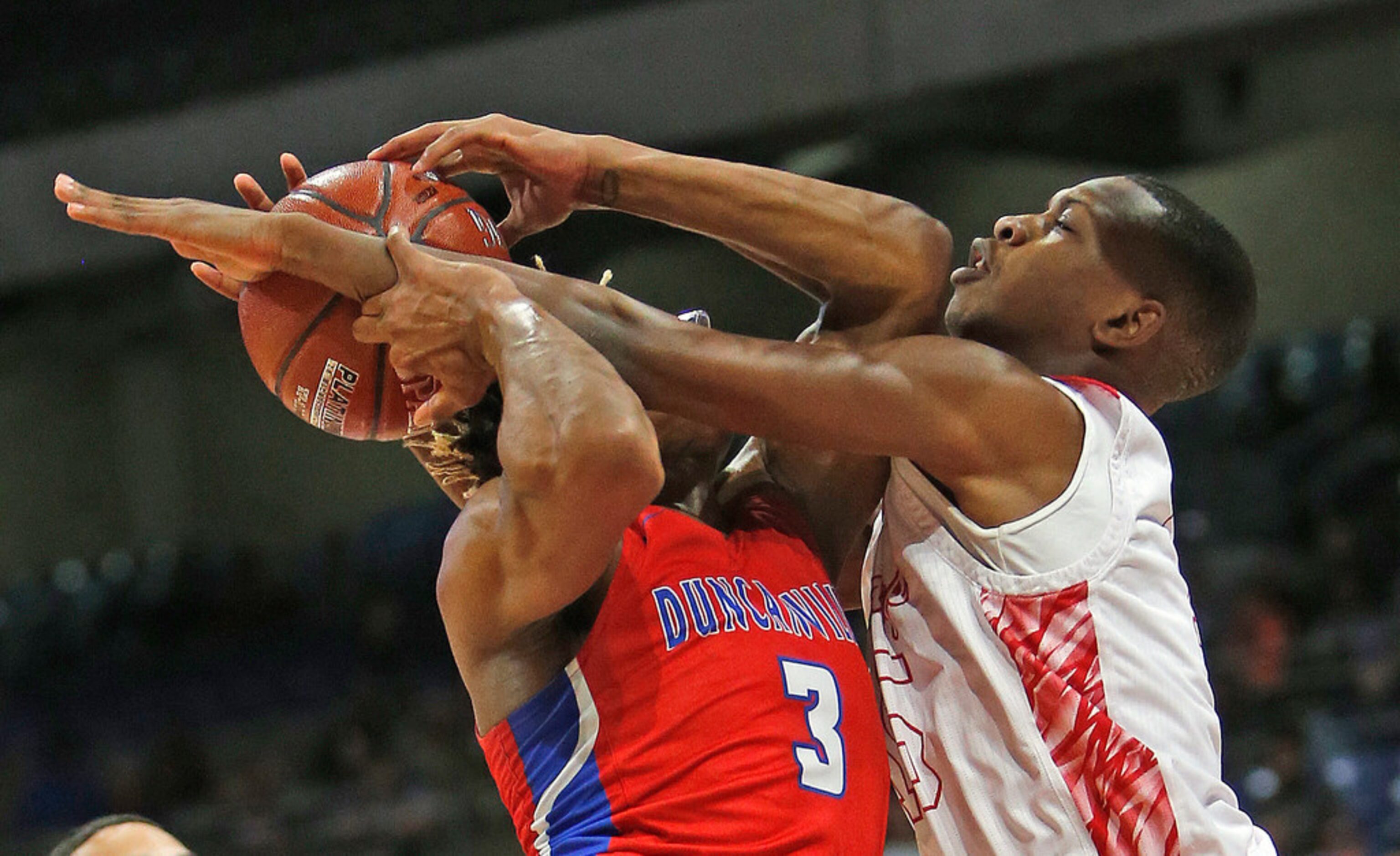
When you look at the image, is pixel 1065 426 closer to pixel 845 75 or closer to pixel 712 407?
pixel 712 407

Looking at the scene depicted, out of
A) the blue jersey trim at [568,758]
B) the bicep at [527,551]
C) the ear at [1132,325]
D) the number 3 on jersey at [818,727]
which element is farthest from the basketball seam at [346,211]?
the ear at [1132,325]

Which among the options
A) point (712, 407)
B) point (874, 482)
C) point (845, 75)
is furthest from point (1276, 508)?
point (712, 407)

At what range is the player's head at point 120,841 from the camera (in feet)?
10.6

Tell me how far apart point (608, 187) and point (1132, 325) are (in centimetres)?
93

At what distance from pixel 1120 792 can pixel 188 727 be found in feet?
29.4

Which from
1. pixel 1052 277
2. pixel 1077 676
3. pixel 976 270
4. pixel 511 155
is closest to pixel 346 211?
pixel 511 155

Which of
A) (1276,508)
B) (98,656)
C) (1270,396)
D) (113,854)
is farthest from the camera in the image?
(98,656)

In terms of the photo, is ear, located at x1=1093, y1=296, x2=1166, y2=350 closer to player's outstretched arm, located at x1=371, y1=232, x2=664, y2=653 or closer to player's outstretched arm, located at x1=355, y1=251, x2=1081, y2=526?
player's outstretched arm, located at x1=355, y1=251, x2=1081, y2=526

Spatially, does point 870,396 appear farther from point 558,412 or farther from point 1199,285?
point 1199,285

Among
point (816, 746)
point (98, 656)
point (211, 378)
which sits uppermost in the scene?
point (816, 746)

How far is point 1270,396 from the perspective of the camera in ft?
30.3

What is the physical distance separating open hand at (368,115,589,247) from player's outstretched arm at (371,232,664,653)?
0.33 m

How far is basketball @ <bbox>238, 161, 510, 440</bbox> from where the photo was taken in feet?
8.47

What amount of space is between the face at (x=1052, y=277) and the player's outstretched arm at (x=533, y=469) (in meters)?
0.75
